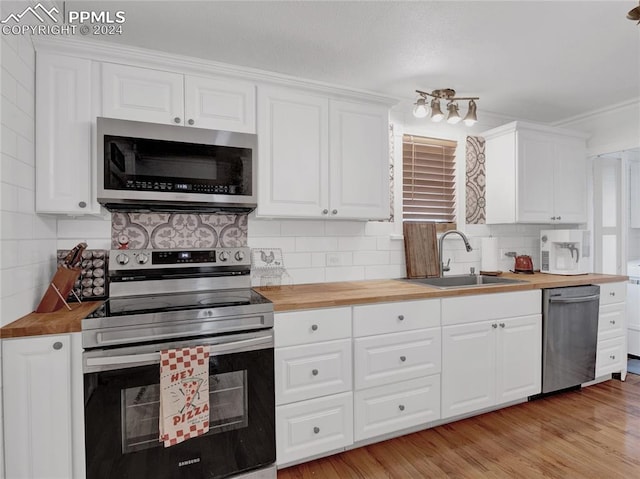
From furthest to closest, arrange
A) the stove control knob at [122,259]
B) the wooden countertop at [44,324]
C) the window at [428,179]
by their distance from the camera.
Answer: the window at [428,179] < the stove control knob at [122,259] < the wooden countertop at [44,324]

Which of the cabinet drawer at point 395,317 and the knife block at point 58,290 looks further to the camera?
the cabinet drawer at point 395,317

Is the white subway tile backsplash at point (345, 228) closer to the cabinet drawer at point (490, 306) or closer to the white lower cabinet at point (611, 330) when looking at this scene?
the cabinet drawer at point (490, 306)

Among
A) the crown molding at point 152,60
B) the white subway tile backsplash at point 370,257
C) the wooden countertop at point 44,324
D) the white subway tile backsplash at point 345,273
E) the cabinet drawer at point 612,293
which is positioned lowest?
the cabinet drawer at point 612,293

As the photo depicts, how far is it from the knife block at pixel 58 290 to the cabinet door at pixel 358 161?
4.79 feet

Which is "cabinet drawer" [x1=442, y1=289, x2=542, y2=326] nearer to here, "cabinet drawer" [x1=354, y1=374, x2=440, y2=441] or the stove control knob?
"cabinet drawer" [x1=354, y1=374, x2=440, y2=441]

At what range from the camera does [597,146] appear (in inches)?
132

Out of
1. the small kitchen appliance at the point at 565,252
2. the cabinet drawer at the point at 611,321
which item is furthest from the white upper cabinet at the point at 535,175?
the cabinet drawer at the point at 611,321

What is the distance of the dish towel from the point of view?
1.56 metres

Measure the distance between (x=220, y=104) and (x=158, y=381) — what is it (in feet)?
4.90

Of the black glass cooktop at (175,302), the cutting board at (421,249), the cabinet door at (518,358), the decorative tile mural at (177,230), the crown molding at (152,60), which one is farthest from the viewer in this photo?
the cutting board at (421,249)

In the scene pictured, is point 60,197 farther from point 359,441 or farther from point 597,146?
point 597,146

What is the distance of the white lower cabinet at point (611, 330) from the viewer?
286 cm

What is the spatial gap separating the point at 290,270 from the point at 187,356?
1.06 meters

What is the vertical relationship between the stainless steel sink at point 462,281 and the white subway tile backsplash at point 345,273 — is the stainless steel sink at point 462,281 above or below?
below
